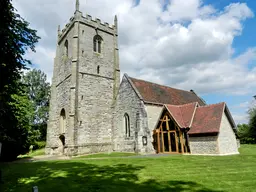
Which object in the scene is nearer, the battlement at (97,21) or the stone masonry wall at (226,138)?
the stone masonry wall at (226,138)

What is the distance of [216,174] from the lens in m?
8.10

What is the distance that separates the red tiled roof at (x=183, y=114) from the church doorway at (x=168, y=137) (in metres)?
→ 0.56

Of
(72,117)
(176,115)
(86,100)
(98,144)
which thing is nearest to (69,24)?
(86,100)

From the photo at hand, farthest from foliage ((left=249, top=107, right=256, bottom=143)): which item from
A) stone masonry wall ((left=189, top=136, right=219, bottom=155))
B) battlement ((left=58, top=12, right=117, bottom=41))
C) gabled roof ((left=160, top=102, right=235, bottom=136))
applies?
battlement ((left=58, top=12, right=117, bottom=41))

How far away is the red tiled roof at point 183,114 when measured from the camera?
60.1 ft

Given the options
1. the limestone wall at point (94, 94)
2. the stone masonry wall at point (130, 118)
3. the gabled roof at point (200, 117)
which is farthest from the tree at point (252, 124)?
A: the limestone wall at point (94, 94)

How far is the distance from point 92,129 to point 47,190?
1629 cm

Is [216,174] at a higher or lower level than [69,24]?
lower

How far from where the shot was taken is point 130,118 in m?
21.7

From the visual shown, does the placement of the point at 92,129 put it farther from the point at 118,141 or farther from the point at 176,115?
the point at 176,115

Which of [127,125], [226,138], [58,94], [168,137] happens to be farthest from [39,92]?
[226,138]

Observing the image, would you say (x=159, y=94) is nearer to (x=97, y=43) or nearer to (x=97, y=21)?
(x=97, y=43)

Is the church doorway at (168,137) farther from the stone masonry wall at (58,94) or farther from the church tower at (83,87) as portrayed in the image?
the stone masonry wall at (58,94)

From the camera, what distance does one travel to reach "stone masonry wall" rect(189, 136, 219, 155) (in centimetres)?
1592
